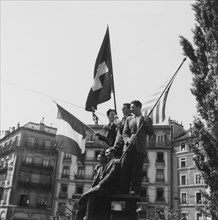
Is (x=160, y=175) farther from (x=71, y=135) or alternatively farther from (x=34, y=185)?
(x=71, y=135)

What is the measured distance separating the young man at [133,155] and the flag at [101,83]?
6.15 ft

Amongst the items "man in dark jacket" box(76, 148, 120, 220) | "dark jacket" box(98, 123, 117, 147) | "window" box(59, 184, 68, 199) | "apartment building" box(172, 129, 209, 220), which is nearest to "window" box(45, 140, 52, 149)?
"window" box(59, 184, 68, 199)

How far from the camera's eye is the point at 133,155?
6.69 m

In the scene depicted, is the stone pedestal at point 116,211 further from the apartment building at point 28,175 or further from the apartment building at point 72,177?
the apartment building at point 28,175

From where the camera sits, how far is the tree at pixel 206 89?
11523 millimetres

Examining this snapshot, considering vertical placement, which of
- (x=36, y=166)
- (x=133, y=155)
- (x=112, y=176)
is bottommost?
(x=112, y=176)

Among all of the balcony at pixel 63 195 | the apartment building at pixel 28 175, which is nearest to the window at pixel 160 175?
the balcony at pixel 63 195

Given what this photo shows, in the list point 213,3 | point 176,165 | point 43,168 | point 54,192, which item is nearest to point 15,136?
point 43,168

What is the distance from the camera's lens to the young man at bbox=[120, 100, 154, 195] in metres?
6.51

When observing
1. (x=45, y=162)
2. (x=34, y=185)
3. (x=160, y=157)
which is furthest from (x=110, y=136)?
(x=45, y=162)

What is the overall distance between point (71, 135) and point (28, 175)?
4232 centimetres

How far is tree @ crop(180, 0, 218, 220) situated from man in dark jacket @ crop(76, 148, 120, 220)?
5.95 meters

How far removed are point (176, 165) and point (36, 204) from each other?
2141cm

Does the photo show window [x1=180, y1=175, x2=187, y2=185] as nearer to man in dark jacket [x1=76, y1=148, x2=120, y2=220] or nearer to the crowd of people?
the crowd of people
